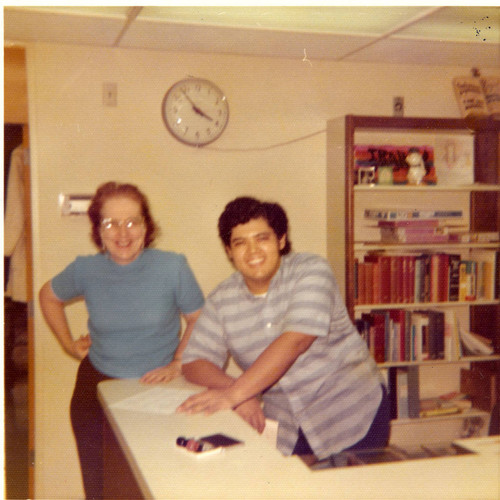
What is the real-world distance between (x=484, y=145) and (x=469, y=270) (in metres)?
0.80

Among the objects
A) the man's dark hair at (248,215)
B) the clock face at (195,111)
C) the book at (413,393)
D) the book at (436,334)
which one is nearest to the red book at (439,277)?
the book at (436,334)

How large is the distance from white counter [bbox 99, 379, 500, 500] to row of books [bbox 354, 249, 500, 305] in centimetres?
190

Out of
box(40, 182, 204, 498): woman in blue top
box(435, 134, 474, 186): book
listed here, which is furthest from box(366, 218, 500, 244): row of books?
box(40, 182, 204, 498): woman in blue top

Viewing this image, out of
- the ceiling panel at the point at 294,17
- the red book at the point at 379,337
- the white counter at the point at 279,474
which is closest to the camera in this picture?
the white counter at the point at 279,474

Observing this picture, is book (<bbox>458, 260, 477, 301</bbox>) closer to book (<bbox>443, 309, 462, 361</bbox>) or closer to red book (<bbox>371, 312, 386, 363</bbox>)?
book (<bbox>443, 309, 462, 361</bbox>)

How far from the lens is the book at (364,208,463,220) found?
11.6ft

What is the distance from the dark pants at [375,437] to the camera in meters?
1.92

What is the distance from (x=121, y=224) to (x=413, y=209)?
2136mm

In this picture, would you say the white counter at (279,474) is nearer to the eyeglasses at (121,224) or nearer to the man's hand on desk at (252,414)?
the man's hand on desk at (252,414)

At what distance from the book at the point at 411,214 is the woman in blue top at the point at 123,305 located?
1547mm

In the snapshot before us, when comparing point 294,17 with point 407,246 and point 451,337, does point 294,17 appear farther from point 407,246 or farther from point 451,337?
point 451,337

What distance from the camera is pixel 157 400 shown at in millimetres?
1944

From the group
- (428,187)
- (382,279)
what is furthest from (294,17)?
(382,279)

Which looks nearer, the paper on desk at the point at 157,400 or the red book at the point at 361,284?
the paper on desk at the point at 157,400
